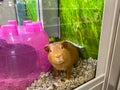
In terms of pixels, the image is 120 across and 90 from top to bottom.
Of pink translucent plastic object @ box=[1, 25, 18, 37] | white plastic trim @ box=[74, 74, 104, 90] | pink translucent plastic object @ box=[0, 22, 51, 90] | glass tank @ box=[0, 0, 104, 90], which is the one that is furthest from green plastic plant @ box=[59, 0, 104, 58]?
pink translucent plastic object @ box=[1, 25, 18, 37]

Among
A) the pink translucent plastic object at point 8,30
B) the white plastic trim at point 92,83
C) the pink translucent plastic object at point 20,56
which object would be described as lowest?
the white plastic trim at point 92,83

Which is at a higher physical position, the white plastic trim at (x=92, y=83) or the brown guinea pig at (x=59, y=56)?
the brown guinea pig at (x=59, y=56)

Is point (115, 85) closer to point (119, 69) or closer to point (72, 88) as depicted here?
point (119, 69)

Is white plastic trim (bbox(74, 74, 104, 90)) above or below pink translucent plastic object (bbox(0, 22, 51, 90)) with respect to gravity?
below

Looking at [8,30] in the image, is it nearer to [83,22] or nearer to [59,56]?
[59,56]

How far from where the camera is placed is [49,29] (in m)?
0.89

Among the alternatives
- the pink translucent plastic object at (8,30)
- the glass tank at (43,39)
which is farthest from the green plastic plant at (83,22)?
the pink translucent plastic object at (8,30)

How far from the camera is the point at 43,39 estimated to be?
0.72 m

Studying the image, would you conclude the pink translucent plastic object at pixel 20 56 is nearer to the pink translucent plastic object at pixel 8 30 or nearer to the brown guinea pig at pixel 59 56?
the pink translucent plastic object at pixel 8 30

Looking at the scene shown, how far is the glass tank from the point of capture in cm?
64

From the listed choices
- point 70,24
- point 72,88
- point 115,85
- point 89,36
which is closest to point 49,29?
point 70,24

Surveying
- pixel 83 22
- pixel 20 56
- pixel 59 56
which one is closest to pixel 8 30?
pixel 20 56

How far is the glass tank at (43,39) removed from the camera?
25.2 inches

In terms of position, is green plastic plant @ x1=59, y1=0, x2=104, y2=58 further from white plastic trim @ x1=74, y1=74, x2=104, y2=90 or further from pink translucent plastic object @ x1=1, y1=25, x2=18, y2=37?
pink translucent plastic object @ x1=1, y1=25, x2=18, y2=37
